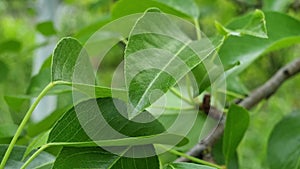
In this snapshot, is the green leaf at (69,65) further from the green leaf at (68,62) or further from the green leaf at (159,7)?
the green leaf at (159,7)

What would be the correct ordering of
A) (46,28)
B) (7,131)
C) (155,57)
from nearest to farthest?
(155,57)
(7,131)
(46,28)

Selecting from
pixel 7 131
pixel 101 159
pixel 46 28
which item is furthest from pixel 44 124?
pixel 46 28

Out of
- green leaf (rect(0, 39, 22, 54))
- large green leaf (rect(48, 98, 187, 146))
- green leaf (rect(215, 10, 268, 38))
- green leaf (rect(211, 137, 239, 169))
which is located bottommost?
green leaf (rect(211, 137, 239, 169))

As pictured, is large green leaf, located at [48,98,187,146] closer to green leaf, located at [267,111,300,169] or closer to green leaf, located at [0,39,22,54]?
green leaf, located at [267,111,300,169]

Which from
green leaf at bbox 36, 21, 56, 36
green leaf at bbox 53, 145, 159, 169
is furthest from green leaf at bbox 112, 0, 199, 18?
green leaf at bbox 36, 21, 56, 36

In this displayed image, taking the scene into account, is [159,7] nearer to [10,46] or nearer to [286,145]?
[286,145]

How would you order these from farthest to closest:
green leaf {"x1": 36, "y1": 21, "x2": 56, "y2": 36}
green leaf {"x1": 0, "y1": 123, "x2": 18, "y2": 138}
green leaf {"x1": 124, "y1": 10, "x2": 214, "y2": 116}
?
green leaf {"x1": 36, "y1": 21, "x2": 56, "y2": 36} < green leaf {"x1": 0, "y1": 123, "x2": 18, "y2": 138} < green leaf {"x1": 124, "y1": 10, "x2": 214, "y2": 116}

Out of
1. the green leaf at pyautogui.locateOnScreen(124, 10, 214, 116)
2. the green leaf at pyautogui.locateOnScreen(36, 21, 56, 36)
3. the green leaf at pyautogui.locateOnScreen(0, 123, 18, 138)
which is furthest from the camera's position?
the green leaf at pyautogui.locateOnScreen(36, 21, 56, 36)

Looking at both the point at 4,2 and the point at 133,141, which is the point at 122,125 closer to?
the point at 133,141
